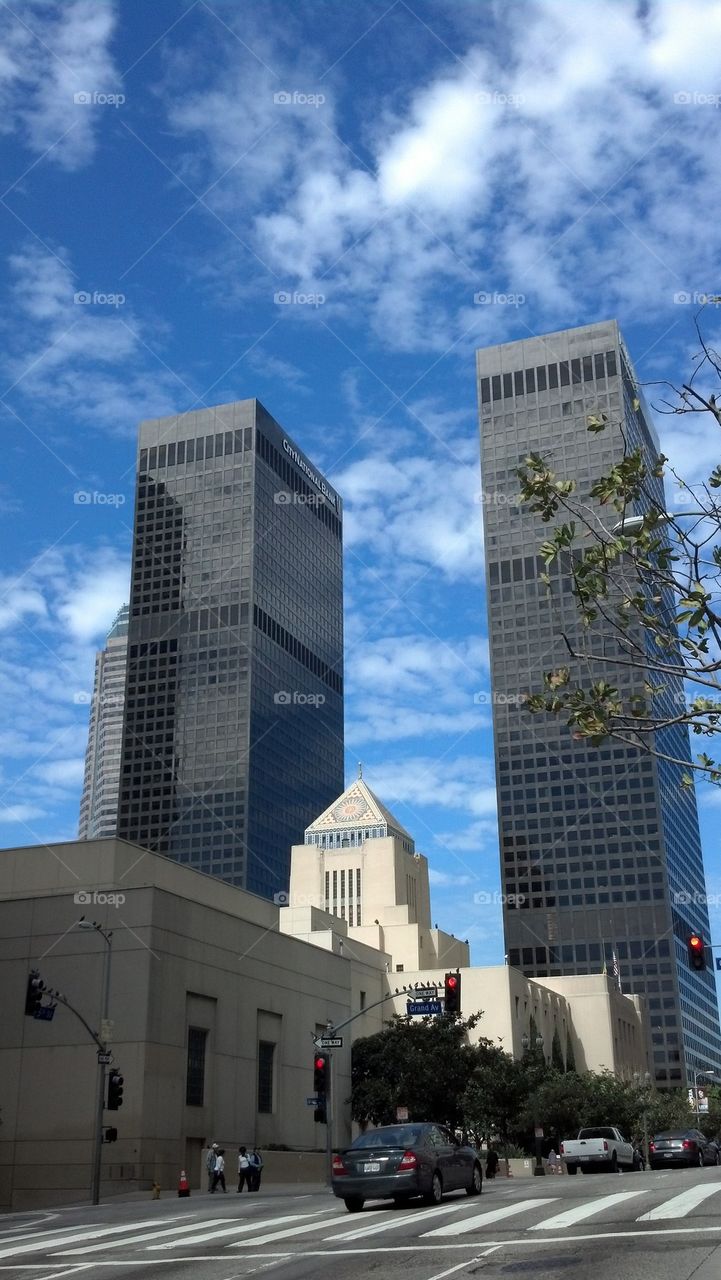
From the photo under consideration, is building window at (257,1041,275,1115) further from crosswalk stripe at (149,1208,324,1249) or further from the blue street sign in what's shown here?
crosswalk stripe at (149,1208,324,1249)

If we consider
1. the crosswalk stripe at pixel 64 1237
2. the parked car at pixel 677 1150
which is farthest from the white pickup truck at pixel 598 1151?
the crosswalk stripe at pixel 64 1237

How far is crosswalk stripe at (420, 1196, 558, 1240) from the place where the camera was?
1664 cm

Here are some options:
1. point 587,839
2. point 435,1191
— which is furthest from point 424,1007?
Result: point 587,839

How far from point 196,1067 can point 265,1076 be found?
819cm

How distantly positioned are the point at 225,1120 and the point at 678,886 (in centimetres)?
14384

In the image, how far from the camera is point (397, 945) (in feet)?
359

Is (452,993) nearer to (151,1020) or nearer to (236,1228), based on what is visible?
(151,1020)

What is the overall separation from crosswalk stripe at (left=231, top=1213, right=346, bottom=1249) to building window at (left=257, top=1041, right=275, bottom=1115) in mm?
42400

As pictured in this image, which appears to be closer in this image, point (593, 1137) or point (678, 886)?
point (593, 1137)

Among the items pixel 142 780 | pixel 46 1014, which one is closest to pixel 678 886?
pixel 142 780

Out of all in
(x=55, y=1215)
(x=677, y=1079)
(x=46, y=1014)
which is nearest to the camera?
(x=55, y=1215)

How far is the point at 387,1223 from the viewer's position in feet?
61.0

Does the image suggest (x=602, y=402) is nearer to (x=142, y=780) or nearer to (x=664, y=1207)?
(x=142, y=780)

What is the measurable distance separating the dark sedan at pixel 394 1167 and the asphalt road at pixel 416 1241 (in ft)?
1.19
